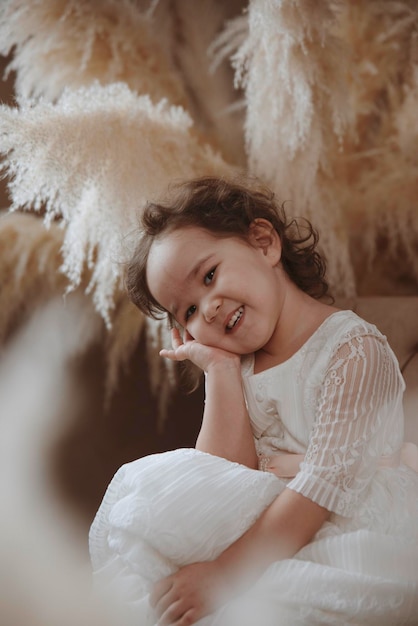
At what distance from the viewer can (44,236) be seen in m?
1.50

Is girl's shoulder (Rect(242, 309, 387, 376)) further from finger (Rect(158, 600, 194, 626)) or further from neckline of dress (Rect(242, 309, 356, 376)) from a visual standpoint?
finger (Rect(158, 600, 194, 626))

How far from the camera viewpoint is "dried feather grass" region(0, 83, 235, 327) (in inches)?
56.9

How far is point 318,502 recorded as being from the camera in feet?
3.04

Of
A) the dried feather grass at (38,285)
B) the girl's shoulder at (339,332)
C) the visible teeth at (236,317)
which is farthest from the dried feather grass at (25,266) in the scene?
the girl's shoulder at (339,332)

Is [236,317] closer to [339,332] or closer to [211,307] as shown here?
[211,307]

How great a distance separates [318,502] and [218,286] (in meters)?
0.35

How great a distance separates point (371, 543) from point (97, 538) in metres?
0.40

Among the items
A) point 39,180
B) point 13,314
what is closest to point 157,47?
point 39,180

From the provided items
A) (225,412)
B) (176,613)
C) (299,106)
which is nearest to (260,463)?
(225,412)

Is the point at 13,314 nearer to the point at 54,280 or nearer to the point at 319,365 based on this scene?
the point at 54,280

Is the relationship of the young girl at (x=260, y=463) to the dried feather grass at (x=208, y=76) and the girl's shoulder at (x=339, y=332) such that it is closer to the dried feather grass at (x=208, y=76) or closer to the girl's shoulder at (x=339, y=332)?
the girl's shoulder at (x=339, y=332)

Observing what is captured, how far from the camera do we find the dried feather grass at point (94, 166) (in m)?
1.44

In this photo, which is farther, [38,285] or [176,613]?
[38,285]

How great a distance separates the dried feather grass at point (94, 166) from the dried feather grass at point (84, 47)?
0.16ft
